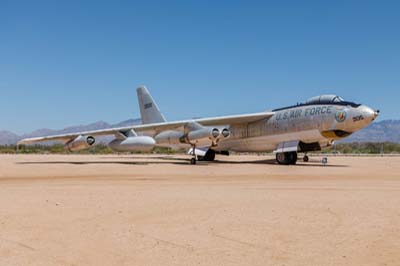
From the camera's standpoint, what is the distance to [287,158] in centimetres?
2714

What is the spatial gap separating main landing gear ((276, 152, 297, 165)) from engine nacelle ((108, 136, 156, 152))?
787cm

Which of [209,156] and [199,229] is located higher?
[209,156]

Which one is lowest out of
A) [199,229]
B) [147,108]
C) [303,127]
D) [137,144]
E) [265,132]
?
[199,229]

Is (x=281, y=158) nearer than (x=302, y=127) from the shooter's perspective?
No

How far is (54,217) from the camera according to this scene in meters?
7.22

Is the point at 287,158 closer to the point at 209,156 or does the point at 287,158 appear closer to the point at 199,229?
the point at 209,156

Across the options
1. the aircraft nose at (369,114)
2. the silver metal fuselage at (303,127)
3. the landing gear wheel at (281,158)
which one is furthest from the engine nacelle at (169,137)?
the aircraft nose at (369,114)

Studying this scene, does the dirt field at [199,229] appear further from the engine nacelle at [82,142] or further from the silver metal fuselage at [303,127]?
the engine nacelle at [82,142]

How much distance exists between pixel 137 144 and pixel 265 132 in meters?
8.04

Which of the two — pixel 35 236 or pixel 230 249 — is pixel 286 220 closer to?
pixel 230 249

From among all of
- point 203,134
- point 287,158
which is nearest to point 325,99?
point 287,158

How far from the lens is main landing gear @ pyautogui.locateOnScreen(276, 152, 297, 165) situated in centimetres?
2692

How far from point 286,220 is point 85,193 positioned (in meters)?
5.41

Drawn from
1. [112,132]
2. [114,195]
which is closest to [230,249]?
[114,195]
